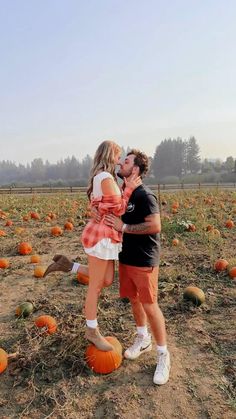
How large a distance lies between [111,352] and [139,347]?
40 cm

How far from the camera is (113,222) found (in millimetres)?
3658

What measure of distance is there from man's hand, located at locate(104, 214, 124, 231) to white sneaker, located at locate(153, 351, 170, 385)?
1.37m

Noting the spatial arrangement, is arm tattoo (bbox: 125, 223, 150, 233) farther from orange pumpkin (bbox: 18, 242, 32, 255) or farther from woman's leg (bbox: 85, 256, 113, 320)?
orange pumpkin (bbox: 18, 242, 32, 255)

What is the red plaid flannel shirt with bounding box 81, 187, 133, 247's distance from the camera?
360 centimetres

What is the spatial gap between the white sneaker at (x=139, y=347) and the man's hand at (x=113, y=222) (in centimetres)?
134

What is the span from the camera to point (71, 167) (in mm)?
168875

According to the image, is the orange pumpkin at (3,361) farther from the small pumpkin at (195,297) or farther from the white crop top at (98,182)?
the small pumpkin at (195,297)

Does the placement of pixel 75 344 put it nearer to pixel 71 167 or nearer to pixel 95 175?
pixel 95 175

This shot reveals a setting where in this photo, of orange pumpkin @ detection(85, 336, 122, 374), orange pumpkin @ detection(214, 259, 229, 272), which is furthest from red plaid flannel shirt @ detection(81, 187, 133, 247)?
orange pumpkin @ detection(214, 259, 229, 272)

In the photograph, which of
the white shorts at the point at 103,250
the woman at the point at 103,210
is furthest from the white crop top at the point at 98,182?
the white shorts at the point at 103,250

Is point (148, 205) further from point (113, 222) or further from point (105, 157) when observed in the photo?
point (105, 157)

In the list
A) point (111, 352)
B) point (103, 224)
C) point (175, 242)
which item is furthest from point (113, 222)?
point (175, 242)

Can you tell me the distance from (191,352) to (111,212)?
1.86 m

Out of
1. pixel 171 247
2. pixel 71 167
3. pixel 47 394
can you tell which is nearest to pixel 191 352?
pixel 47 394
